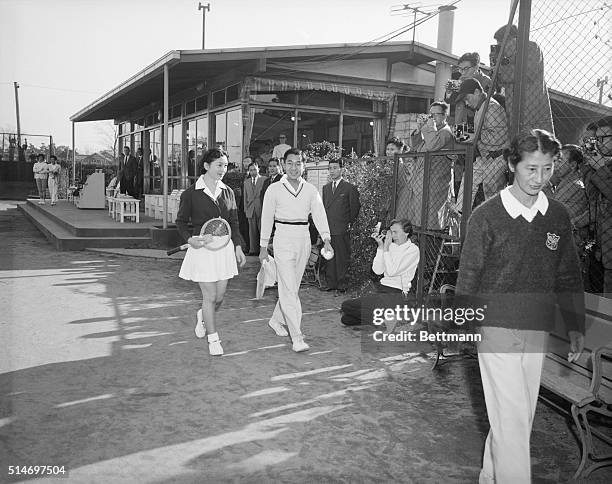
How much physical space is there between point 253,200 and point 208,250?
6077mm

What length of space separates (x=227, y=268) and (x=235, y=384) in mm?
1166

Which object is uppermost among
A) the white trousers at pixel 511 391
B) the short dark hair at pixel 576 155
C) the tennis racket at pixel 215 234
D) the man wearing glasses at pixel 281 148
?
the man wearing glasses at pixel 281 148

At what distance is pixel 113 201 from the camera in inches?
589

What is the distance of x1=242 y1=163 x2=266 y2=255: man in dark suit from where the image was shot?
1115 centimetres

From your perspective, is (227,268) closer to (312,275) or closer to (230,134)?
(312,275)

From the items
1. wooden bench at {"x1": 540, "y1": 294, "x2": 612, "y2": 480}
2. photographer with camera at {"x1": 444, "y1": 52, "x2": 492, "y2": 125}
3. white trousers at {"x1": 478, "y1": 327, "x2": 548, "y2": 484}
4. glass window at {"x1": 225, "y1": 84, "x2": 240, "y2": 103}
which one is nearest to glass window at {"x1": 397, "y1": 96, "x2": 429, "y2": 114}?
glass window at {"x1": 225, "y1": 84, "x2": 240, "y2": 103}

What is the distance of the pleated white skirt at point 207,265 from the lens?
5180 millimetres

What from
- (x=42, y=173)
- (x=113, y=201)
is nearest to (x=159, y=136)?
(x=42, y=173)

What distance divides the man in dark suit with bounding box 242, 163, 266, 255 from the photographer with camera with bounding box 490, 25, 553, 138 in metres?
6.51

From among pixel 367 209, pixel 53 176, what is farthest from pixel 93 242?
pixel 53 176

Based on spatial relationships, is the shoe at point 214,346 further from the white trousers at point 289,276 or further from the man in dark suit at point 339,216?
the man in dark suit at point 339,216

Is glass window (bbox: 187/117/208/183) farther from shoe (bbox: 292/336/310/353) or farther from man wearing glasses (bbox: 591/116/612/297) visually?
man wearing glasses (bbox: 591/116/612/297)

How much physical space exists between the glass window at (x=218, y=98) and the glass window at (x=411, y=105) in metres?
4.86

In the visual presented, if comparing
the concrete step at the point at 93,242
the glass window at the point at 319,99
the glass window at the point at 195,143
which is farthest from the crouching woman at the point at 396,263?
the glass window at the point at 195,143
